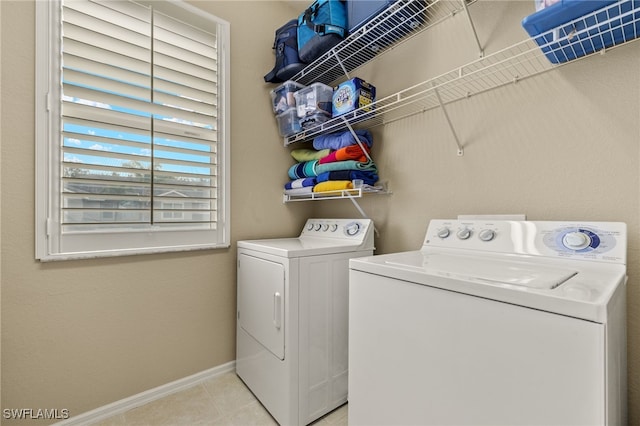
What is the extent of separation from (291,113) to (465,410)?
1.91m

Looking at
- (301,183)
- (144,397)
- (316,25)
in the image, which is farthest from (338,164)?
(144,397)

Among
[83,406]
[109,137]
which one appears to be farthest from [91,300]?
→ [109,137]

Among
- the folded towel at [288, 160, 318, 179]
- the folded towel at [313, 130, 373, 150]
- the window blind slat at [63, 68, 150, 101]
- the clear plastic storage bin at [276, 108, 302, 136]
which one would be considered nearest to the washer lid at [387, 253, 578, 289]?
the folded towel at [313, 130, 373, 150]

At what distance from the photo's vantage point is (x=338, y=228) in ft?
6.51

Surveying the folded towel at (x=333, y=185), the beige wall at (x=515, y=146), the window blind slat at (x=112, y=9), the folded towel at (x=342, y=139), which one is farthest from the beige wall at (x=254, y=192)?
the folded towel at (x=333, y=185)

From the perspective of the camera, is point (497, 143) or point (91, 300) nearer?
point (497, 143)

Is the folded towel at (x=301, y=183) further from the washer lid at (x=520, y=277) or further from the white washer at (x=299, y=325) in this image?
the washer lid at (x=520, y=277)

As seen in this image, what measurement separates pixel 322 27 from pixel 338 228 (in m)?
1.24

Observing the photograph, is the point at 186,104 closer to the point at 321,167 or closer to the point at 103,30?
the point at 103,30

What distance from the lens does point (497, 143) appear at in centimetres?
134

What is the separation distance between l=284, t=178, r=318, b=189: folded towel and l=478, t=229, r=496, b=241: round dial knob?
3.49ft

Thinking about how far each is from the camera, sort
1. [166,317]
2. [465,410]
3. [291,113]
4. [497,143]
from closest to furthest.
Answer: [465,410] < [497,143] < [166,317] < [291,113]

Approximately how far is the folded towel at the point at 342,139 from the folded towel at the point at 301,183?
0.26 m

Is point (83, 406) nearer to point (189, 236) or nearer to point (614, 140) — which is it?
point (189, 236)
